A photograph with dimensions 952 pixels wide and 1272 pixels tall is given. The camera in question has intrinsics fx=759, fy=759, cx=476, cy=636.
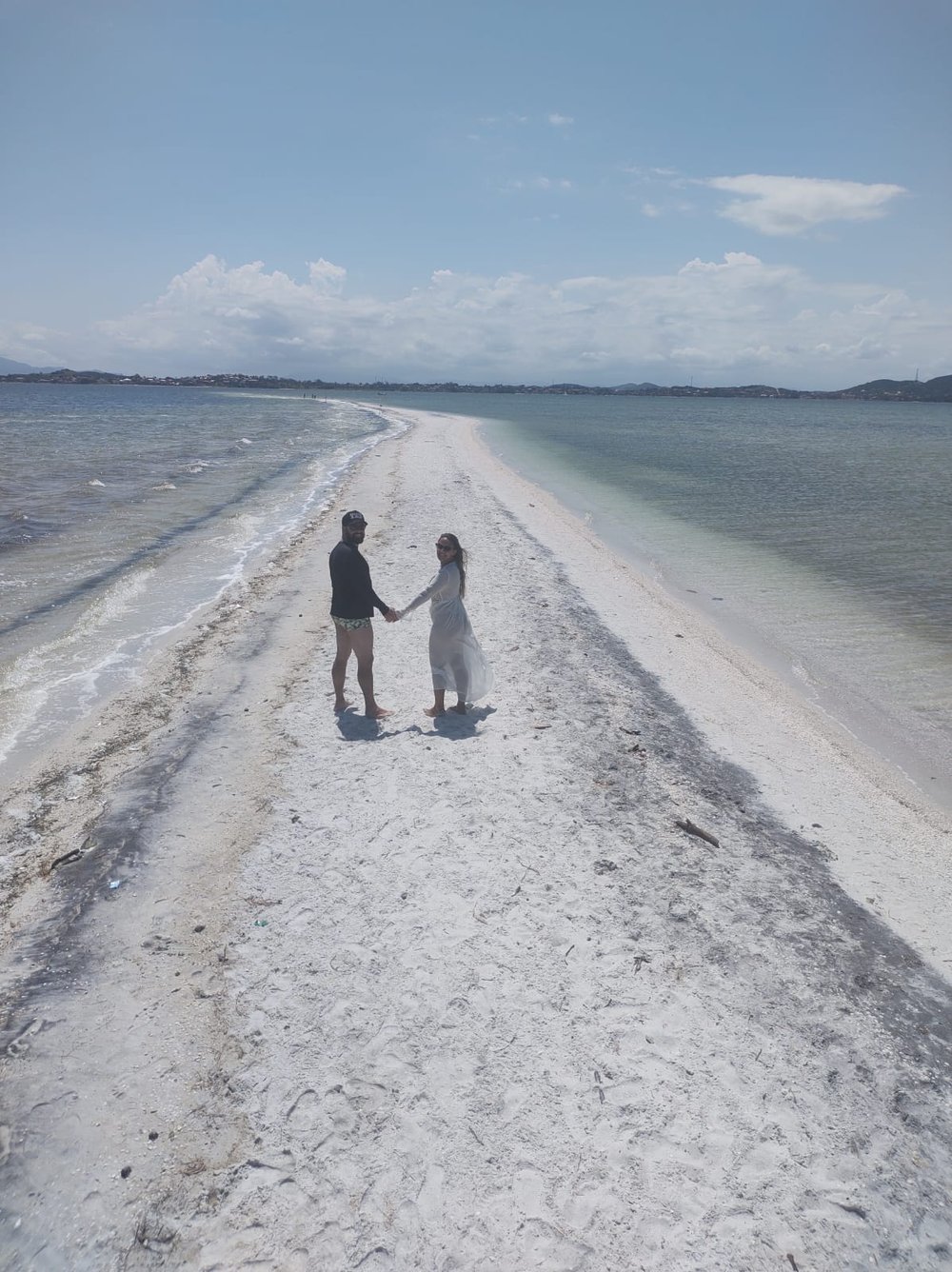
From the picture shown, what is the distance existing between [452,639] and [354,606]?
43.1 inches

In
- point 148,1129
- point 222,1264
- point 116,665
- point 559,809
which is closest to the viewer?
point 222,1264

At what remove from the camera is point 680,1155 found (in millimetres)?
3814

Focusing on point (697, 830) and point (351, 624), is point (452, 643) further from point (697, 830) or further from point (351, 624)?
point (697, 830)

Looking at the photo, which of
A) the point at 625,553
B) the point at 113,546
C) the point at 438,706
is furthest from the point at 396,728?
the point at 113,546

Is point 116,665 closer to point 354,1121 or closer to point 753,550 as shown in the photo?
point 354,1121

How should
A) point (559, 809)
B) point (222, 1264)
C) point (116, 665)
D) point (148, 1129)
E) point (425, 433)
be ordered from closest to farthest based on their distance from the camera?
point (222, 1264)
point (148, 1129)
point (559, 809)
point (116, 665)
point (425, 433)

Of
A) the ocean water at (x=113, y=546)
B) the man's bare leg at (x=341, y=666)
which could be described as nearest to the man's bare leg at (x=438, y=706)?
the man's bare leg at (x=341, y=666)

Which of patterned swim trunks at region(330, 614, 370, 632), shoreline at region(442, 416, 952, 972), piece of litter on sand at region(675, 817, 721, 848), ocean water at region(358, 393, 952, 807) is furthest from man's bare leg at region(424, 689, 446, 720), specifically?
ocean water at region(358, 393, 952, 807)

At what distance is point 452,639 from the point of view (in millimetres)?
8094

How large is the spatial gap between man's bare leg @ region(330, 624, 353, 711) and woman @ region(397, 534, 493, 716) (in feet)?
2.18

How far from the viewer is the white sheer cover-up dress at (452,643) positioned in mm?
7848

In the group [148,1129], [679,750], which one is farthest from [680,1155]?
[679,750]

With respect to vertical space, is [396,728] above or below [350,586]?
below

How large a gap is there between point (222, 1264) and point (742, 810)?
535 centimetres
